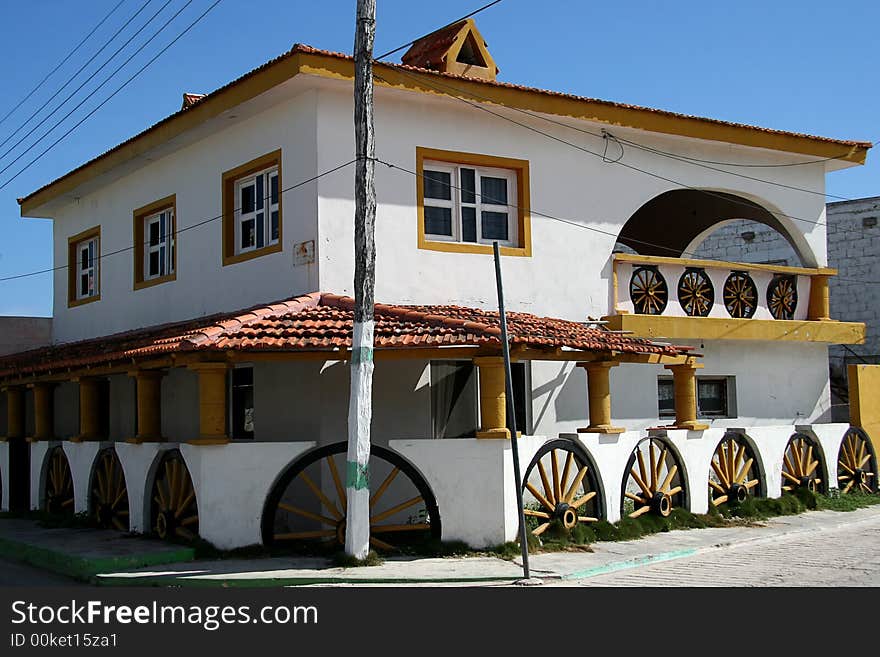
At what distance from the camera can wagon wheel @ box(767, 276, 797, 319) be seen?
18469 mm

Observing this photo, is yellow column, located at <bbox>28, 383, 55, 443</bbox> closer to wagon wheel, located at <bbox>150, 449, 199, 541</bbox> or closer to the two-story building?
the two-story building

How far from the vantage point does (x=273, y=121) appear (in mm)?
15328

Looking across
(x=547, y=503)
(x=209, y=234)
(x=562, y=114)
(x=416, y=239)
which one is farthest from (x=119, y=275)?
(x=547, y=503)

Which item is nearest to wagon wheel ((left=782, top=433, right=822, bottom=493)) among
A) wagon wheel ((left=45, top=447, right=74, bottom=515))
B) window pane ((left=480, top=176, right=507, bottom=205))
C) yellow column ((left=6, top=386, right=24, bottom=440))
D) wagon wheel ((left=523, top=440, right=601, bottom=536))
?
wagon wheel ((left=523, top=440, right=601, bottom=536))

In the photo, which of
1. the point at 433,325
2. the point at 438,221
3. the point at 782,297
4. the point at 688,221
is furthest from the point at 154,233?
the point at 782,297

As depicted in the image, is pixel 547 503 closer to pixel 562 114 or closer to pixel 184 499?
pixel 184 499

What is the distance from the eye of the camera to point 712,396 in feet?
59.7

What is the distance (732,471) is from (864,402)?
4268 mm

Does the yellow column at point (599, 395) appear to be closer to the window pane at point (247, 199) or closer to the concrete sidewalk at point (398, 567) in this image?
the concrete sidewalk at point (398, 567)

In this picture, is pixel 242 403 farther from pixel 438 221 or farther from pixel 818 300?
pixel 818 300

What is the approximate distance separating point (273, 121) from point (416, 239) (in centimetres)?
269

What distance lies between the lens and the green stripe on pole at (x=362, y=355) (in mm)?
11812

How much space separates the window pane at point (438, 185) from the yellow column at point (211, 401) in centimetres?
442

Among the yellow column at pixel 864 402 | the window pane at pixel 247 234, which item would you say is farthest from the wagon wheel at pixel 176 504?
the yellow column at pixel 864 402
